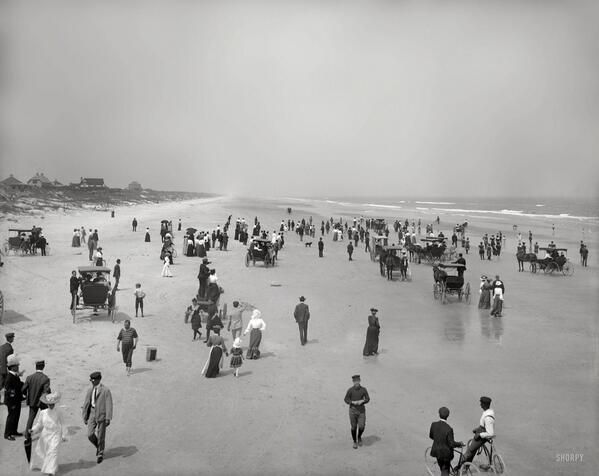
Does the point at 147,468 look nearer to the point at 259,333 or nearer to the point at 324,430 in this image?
the point at 324,430

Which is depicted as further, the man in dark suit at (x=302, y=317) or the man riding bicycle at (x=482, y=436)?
the man in dark suit at (x=302, y=317)

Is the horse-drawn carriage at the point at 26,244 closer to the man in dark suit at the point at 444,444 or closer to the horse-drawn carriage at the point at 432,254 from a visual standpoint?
the horse-drawn carriage at the point at 432,254

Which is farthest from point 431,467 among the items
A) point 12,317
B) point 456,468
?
point 12,317

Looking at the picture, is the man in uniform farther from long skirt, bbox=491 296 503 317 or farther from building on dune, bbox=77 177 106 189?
building on dune, bbox=77 177 106 189

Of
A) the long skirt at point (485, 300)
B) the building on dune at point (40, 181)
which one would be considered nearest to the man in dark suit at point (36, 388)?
the long skirt at point (485, 300)

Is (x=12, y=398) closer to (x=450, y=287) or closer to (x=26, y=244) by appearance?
(x=450, y=287)

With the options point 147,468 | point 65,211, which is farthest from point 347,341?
point 65,211

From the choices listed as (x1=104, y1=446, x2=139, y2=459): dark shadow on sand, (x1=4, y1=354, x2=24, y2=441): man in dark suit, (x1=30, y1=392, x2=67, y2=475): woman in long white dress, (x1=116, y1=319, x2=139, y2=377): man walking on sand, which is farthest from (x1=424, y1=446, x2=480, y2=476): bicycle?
(x1=116, y1=319, x2=139, y2=377): man walking on sand
